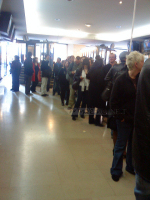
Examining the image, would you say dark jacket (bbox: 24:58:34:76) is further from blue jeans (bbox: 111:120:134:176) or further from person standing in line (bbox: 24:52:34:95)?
Result: blue jeans (bbox: 111:120:134:176)

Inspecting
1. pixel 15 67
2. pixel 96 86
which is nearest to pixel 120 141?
pixel 96 86

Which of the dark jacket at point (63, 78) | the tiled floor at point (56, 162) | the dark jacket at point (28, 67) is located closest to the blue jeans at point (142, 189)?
the tiled floor at point (56, 162)

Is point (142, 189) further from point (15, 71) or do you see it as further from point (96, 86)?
point (15, 71)

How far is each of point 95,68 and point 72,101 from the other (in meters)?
1.89

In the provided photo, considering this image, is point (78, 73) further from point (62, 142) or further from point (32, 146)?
point (32, 146)

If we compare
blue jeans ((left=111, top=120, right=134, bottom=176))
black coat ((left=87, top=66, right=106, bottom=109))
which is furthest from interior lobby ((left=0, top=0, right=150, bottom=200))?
black coat ((left=87, top=66, right=106, bottom=109))

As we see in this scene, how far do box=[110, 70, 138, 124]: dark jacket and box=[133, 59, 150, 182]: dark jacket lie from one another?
1.02 meters

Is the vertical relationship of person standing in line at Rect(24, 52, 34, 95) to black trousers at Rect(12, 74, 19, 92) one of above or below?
above

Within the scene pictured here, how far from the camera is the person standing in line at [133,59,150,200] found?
3.48ft

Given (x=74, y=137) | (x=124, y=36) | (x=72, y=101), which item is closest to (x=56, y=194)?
(x=74, y=137)

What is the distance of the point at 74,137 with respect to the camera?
3.62m

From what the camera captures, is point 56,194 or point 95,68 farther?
point 95,68

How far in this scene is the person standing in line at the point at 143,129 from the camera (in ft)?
3.48

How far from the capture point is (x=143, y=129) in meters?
1.08
